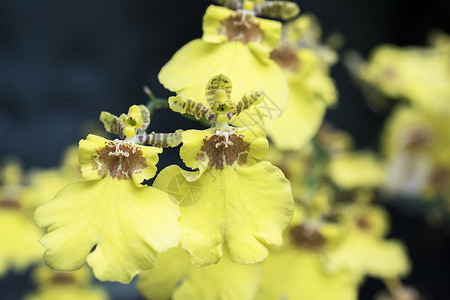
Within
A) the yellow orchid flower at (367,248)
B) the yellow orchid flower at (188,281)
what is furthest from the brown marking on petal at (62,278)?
the yellow orchid flower at (367,248)

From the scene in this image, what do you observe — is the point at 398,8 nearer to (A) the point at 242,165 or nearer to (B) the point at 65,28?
(B) the point at 65,28

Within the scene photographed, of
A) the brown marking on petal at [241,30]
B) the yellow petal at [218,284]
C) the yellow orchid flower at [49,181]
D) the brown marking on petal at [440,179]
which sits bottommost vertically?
the brown marking on petal at [440,179]

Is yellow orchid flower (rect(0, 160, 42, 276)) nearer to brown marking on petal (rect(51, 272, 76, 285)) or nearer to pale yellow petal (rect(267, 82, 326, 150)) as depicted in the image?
brown marking on petal (rect(51, 272, 76, 285))

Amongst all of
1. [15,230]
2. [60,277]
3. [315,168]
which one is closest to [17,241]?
[15,230]

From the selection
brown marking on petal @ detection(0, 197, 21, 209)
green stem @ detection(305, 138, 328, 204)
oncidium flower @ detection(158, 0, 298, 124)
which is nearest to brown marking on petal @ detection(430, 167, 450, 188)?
green stem @ detection(305, 138, 328, 204)

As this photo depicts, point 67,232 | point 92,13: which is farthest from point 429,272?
point 67,232

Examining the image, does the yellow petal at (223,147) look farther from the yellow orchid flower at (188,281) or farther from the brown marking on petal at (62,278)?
the brown marking on petal at (62,278)
